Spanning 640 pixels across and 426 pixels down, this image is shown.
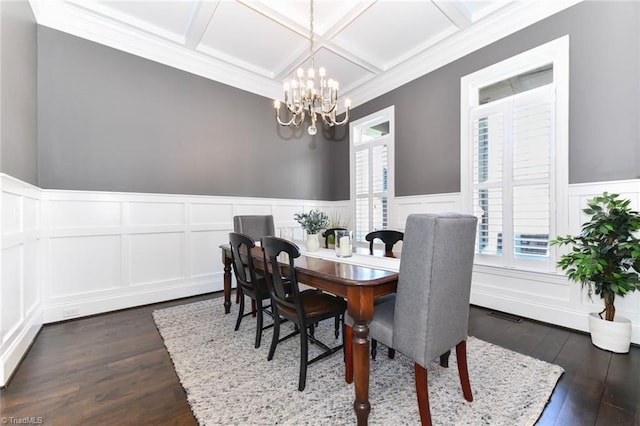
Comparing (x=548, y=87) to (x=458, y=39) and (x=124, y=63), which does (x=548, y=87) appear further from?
(x=124, y=63)

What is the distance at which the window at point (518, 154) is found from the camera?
2570 millimetres

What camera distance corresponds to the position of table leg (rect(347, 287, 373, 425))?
135 cm

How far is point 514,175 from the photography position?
287cm

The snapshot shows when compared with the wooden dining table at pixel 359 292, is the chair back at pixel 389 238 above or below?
above

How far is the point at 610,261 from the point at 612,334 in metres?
0.57

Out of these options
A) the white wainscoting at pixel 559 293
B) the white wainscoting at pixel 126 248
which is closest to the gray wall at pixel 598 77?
the white wainscoting at pixel 559 293

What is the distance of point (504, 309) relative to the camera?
2896 millimetres

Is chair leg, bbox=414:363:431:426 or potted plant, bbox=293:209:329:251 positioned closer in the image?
chair leg, bbox=414:363:431:426

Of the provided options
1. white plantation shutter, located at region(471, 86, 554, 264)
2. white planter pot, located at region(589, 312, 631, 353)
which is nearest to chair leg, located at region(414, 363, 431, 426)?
white planter pot, located at region(589, 312, 631, 353)

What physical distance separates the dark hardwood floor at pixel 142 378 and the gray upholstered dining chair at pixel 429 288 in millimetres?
753

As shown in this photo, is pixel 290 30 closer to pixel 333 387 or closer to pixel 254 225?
pixel 254 225

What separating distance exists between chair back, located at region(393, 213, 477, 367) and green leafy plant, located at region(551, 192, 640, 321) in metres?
1.43

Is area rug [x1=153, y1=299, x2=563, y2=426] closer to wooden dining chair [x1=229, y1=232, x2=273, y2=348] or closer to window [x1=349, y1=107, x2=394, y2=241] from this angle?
wooden dining chair [x1=229, y1=232, x2=273, y2=348]

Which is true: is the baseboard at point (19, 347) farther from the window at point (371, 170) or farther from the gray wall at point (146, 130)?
the window at point (371, 170)
